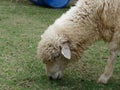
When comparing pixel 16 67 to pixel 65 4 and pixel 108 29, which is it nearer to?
pixel 108 29

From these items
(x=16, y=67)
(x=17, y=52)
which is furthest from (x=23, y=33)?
(x=16, y=67)

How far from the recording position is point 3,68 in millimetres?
5938

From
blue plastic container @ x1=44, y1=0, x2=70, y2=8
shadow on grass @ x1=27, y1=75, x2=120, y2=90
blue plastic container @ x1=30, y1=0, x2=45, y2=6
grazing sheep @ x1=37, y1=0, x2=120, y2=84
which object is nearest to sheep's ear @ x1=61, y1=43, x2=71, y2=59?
grazing sheep @ x1=37, y1=0, x2=120, y2=84

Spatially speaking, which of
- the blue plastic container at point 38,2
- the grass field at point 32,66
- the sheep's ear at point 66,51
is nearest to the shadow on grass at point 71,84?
the grass field at point 32,66

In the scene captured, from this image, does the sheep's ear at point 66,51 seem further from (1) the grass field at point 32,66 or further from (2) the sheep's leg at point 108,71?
(2) the sheep's leg at point 108,71

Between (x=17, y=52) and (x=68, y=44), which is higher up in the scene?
(x=68, y=44)

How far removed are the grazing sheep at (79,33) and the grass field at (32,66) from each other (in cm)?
31

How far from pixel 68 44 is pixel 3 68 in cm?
128

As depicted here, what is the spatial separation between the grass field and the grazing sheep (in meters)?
0.31

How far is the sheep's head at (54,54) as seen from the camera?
5.28 meters

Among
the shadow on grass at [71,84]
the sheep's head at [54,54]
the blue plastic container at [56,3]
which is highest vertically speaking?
the sheep's head at [54,54]

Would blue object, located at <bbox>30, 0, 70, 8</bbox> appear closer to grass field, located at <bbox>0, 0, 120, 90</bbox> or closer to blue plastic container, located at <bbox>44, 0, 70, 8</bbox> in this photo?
blue plastic container, located at <bbox>44, 0, 70, 8</bbox>

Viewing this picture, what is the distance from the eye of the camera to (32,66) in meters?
6.18

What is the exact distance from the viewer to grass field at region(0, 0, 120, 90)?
550 cm
